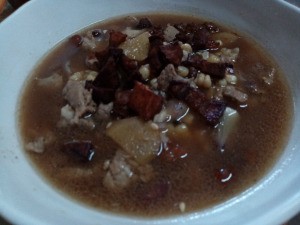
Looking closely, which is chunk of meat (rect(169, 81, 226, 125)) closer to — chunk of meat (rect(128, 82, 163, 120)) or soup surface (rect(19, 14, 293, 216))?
soup surface (rect(19, 14, 293, 216))

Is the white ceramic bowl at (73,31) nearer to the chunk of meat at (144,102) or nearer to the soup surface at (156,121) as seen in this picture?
the soup surface at (156,121)

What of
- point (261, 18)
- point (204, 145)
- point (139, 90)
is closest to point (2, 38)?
point (139, 90)

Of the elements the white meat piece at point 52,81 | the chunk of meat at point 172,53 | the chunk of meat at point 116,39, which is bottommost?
the white meat piece at point 52,81

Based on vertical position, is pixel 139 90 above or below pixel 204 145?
above

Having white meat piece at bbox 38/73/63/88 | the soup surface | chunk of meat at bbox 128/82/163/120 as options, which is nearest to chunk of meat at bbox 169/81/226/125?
the soup surface

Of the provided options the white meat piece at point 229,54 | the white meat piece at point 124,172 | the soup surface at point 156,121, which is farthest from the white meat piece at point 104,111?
the white meat piece at point 229,54

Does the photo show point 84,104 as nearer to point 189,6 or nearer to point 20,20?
point 20,20
